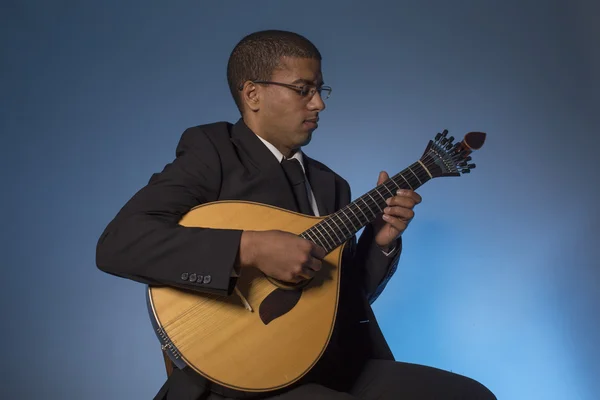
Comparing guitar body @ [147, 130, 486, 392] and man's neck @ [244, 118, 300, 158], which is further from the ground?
man's neck @ [244, 118, 300, 158]

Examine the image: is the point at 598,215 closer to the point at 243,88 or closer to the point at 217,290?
the point at 243,88

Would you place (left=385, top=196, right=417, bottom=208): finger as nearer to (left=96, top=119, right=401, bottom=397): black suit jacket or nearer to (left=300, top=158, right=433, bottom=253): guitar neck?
(left=300, top=158, right=433, bottom=253): guitar neck

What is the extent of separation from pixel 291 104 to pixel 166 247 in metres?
0.62

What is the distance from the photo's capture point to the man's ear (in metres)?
1.87

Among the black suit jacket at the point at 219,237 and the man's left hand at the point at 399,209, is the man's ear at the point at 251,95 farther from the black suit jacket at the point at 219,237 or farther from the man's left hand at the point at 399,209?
the man's left hand at the point at 399,209

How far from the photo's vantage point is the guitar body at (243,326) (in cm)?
141

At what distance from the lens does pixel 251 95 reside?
6.18 feet

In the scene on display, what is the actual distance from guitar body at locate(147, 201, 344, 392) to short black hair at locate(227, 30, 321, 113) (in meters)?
0.48

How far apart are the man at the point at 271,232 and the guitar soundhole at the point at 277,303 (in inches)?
2.2

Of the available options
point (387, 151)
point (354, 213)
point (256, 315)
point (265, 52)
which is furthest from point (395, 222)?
point (387, 151)

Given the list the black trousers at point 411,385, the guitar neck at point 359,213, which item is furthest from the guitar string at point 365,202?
the black trousers at point 411,385

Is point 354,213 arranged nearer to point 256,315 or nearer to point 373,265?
point 373,265

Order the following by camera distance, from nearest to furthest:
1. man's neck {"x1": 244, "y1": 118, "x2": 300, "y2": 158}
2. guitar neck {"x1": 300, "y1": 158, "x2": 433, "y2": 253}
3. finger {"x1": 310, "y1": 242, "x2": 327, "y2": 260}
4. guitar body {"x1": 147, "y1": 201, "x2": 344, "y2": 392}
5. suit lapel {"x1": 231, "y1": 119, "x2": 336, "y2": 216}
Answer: guitar body {"x1": 147, "y1": 201, "x2": 344, "y2": 392} < finger {"x1": 310, "y1": 242, "x2": 327, "y2": 260} < guitar neck {"x1": 300, "y1": 158, "x2": 433, "y2": 253} < suit lapel {"x1": 231, "y1": 119, "x2": 336, "y2": 216} < man's neck {"x1": 244, "y1": 118, "x2": 300, "y2": 158}

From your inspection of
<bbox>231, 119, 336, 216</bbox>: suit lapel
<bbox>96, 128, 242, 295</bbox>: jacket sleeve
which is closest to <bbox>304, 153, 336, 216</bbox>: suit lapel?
<bbox>231, 119, 336, 216</bbox>: suit lapel
